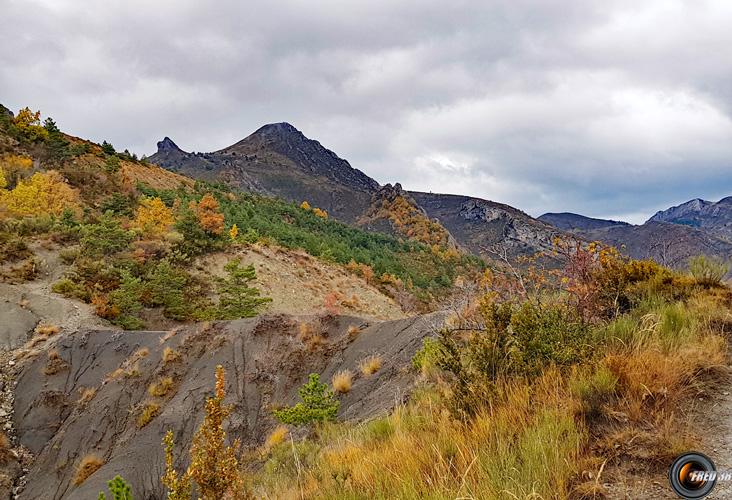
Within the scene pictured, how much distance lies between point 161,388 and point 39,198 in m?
25.9

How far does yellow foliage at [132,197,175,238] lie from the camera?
31.4 m

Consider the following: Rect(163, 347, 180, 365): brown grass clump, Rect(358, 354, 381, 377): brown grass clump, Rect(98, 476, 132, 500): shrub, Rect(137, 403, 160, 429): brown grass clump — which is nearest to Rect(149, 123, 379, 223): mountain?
Rect(163, 347, 180, 365): brown grass clump

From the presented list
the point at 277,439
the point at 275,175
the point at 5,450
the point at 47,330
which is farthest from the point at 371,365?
the point at 275,175

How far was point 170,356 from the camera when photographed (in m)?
15.8

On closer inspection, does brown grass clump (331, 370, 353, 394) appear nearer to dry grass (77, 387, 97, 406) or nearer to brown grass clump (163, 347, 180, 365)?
brown grass clump (163, 347, 180, 365)

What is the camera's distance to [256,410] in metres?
13.1

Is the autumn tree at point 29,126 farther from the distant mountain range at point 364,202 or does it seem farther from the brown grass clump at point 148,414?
the distant mountain range at point 364,202

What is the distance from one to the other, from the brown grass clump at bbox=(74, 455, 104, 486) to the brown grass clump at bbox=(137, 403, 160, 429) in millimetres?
1364

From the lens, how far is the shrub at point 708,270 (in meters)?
6.74

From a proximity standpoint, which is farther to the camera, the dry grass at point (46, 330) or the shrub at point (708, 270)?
the dry grass at point (46, 330)

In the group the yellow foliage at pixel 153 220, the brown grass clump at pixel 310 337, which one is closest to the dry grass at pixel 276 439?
the brown grass clump at pixel 310 337

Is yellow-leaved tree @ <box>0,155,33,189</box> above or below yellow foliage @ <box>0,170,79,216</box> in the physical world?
above

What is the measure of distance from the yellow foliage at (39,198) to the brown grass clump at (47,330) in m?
15.1

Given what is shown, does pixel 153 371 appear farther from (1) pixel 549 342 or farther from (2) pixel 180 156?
(2) pixel 180 156
